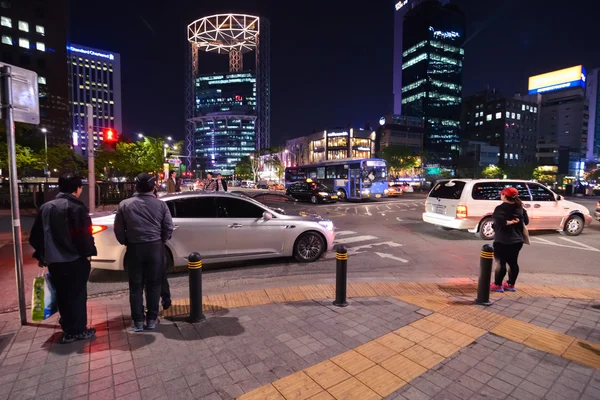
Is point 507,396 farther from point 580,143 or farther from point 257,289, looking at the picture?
point 580,143

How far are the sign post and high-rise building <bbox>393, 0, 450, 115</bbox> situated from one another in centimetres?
15539

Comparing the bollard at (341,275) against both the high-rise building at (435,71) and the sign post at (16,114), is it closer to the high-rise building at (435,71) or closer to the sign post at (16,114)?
the sign post at (16,114)

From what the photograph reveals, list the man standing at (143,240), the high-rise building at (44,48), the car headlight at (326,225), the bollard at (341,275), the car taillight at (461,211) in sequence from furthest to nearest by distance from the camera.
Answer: the high-rise building at (44,48), the car taillight at (461,211), the car headlight at (326,225), the bollard at (341,275), the man standing at (143,240)

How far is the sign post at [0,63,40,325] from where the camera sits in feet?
12.6

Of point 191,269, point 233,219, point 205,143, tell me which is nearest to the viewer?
point 191,269

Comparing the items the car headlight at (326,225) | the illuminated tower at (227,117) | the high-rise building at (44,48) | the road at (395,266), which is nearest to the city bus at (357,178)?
the road at (395,266)

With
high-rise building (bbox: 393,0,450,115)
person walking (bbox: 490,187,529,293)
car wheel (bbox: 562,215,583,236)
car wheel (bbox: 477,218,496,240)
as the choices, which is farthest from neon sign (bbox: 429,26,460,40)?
person walking (bbox: 490,187,529,293)

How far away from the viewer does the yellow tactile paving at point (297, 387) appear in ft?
8.87

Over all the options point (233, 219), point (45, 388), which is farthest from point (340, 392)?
point (233, 219)

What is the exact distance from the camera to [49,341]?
3574mm

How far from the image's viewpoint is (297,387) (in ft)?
9.21

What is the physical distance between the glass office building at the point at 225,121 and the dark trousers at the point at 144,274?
154856 mm

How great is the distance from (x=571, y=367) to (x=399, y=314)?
177 centimetres

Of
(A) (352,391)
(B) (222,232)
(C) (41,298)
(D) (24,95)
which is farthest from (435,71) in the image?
(C) (41,298)
